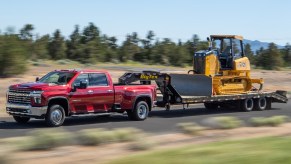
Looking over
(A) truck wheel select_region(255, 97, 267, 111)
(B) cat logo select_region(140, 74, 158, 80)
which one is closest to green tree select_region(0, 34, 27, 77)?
(B) cat logo select_region(140, 74, 158, 80)

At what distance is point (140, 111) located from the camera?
2205cm

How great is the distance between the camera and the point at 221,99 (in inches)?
1026

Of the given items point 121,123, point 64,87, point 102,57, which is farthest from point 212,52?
point 102,57

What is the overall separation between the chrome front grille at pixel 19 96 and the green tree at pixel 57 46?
4921cm

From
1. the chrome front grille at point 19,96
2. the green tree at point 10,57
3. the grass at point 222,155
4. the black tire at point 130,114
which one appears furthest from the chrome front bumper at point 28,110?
the green tree at point 10,57

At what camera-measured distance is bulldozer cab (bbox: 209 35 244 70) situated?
2814cm

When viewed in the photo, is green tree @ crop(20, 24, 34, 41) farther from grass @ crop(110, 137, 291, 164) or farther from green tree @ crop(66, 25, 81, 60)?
grass @ crop(110, 137, 291, 164)

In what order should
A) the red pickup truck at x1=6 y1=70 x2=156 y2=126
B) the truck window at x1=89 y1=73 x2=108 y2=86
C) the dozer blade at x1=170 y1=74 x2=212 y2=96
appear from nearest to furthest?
1. the red pickup truck at x1=6 y1=70 x2=156 y2=126
2. the truck window at x1=89 y1=73 x2=108 y2=86
3. the dozer blade at x1=170 y1=74 x2=212 y2=96

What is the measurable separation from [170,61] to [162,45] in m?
2.80

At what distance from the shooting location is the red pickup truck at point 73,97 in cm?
1878

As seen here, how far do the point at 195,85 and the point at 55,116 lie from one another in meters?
8.50

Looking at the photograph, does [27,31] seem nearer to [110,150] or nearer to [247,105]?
[247,105]

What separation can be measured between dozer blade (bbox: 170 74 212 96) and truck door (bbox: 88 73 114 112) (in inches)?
209

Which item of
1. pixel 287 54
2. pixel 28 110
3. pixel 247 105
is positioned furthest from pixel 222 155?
pixel 287 54
